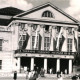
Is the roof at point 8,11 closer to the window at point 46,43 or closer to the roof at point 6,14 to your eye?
the roof at point 6,14

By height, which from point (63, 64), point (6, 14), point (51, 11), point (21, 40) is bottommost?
point (63, 64)

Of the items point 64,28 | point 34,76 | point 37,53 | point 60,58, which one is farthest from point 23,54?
point 34,76

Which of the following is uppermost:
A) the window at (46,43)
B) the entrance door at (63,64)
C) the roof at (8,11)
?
the roof at (8,11)

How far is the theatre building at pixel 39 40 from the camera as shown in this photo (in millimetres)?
62000

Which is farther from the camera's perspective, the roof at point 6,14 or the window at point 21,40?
the roof at point 6,14

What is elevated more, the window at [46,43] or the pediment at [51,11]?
the pediment at [51,11]

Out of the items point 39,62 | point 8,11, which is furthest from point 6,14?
point 39,62

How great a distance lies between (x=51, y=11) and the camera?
65.8m

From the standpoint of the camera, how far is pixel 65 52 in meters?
63.1

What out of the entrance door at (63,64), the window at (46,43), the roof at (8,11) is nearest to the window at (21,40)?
the window at (46,43)

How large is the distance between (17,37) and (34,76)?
34.7m

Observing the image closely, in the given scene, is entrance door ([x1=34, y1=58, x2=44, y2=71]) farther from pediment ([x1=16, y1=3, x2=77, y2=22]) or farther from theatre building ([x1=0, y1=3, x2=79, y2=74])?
pediment ([x1=16, y1=3, x2=77, y2=22])

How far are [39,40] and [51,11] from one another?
607cm

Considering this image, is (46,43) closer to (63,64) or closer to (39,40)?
(39,40)
